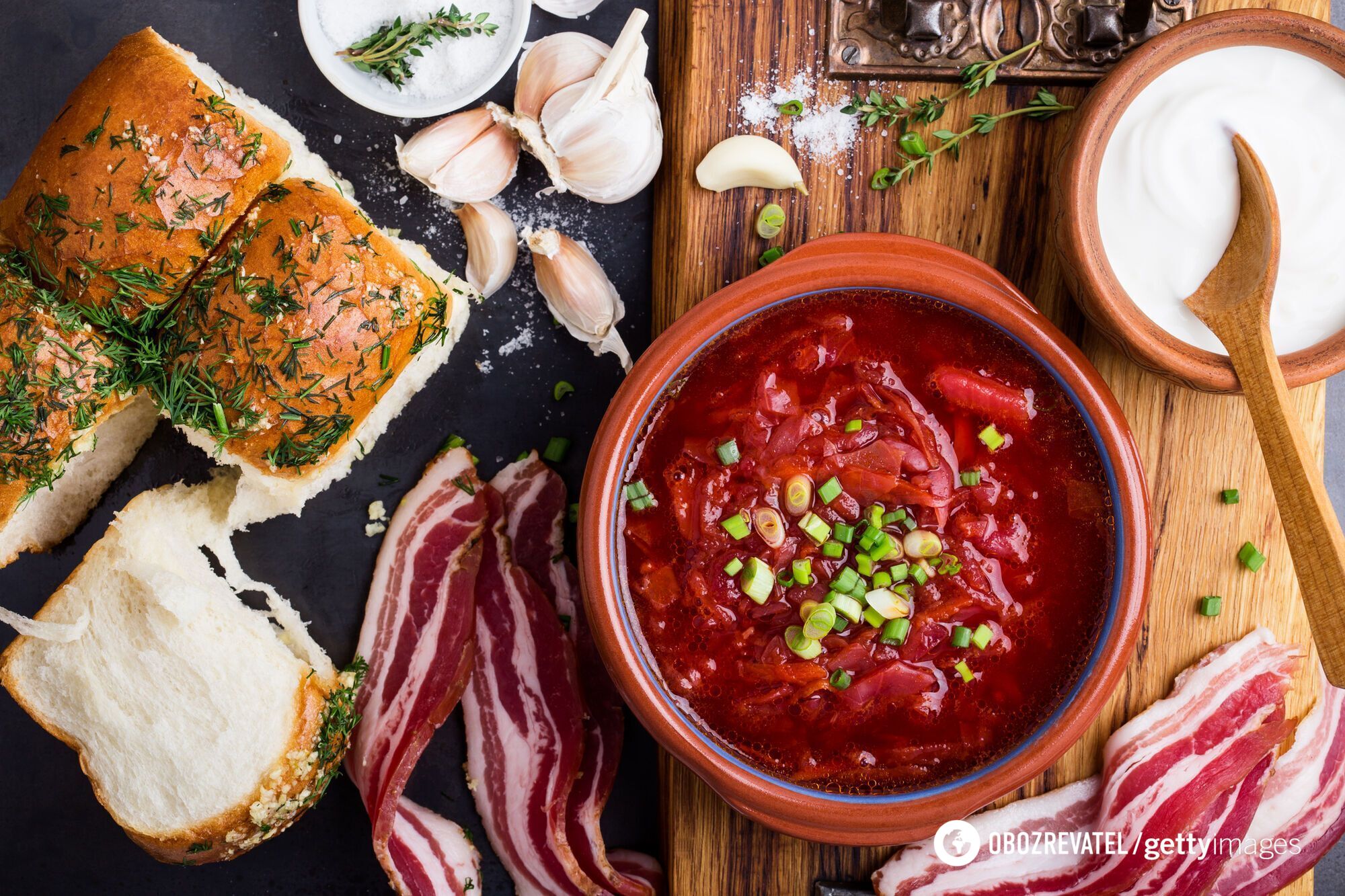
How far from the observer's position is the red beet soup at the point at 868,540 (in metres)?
2.19

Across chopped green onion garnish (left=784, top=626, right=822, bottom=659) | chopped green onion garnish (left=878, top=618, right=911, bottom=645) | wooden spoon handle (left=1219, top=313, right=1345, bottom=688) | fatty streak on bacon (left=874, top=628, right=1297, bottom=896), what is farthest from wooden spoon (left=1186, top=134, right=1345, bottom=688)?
chopped green onion garnish (left=784, top=626, right=822, bottom=659)

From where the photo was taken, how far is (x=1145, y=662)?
8.98ft

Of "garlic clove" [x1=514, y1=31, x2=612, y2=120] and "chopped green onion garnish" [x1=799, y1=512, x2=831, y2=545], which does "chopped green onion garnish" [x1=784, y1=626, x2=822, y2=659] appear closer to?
"chopped green onion garnish" [x1=799, y1=512, x2=831, y2=545]

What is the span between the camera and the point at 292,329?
2.50 meters

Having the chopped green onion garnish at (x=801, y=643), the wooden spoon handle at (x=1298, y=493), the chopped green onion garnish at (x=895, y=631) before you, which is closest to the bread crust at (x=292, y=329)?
the chopped green onion garnish at (x=801, y=643)

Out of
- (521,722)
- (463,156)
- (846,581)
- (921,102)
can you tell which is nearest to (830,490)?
(846,581)

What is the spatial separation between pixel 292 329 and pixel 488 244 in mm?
673

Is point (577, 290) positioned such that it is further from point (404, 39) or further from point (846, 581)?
point (846, 581)

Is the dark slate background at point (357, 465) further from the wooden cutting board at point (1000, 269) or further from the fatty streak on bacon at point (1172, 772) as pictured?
the fatty streak on bacon at point (1172, 772)

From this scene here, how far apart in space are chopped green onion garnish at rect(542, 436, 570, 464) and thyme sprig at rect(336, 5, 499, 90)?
120 cm

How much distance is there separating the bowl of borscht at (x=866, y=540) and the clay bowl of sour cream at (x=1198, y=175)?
27 cm

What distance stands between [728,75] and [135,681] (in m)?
2.57

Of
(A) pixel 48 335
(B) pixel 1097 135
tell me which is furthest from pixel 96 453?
(B) pixel 1097 135

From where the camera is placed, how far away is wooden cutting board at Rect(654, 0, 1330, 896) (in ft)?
8.57
